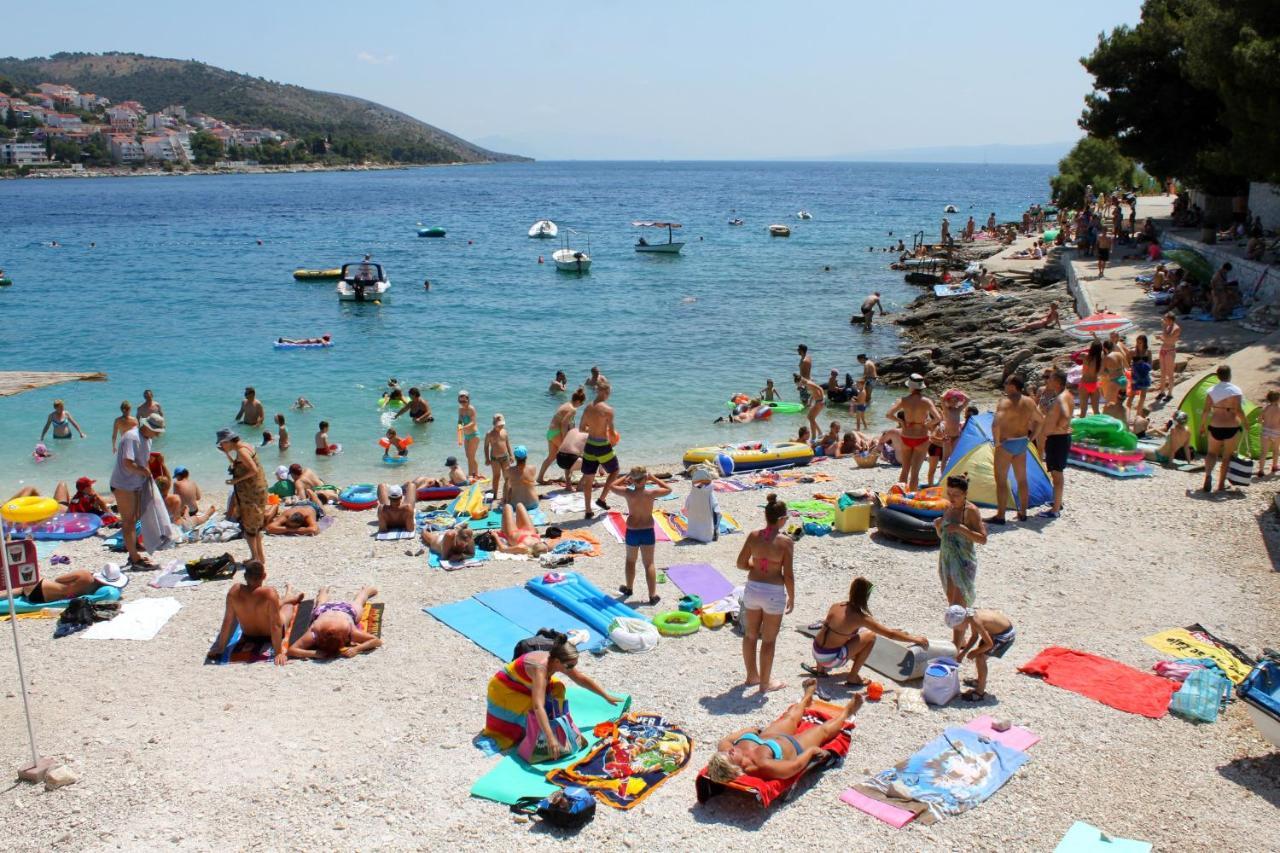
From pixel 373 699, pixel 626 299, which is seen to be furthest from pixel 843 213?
pixel 373 699

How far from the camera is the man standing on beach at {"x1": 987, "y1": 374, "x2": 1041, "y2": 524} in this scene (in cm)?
1070

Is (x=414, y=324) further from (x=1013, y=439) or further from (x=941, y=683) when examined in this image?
(x=941, y=683)

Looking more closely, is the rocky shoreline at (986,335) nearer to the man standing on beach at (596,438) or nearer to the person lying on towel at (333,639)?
the man standing on beach at (596,438)

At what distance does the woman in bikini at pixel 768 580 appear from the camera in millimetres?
7172

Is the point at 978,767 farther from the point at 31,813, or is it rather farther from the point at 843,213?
the point at 843,213

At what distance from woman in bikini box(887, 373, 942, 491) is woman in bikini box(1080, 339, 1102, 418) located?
3.98 metres

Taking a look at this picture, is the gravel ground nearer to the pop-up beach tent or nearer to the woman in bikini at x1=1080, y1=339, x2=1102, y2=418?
the pop-up beach tent

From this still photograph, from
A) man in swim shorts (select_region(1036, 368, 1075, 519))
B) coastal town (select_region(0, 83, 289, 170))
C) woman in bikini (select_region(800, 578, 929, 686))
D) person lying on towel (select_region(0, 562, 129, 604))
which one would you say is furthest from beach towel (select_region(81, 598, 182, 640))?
coastal town (select_region(0, 83, 289, 170))

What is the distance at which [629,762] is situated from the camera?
21.2 ft

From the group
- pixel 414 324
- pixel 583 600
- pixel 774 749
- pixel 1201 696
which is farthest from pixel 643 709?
pixel 414 324

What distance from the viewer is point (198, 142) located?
7313 inches

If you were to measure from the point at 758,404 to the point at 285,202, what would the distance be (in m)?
91.9

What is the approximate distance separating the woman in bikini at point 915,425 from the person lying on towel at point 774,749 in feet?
21.0

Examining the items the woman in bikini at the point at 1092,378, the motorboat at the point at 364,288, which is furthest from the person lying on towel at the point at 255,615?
the motorboat at the point at 364,288
